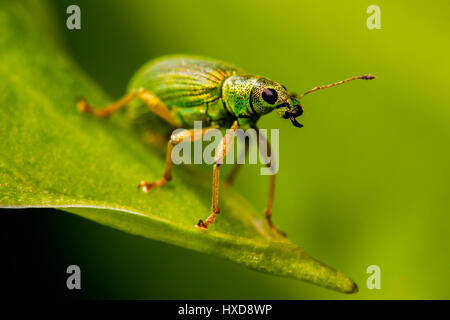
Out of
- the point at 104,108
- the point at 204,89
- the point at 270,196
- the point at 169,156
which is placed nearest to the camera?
the point at 169,156

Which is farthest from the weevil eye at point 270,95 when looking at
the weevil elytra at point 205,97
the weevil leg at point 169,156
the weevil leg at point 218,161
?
the weevil leg at point 169,156

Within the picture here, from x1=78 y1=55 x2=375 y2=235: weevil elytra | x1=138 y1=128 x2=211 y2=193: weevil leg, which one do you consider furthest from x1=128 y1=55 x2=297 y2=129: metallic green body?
x1=138 y1=128 x2=211 y2=193: weevil leg

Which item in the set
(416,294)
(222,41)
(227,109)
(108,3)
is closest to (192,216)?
(227,109)

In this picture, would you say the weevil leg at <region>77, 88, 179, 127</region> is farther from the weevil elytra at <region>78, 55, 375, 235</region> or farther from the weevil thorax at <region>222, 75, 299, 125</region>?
the weevil thorax at <region>222, 75, 299, 125</region>

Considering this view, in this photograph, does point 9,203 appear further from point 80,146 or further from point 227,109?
point 227,109

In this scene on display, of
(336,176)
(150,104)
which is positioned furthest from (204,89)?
(336,176)

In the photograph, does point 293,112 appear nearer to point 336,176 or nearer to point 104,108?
point 336,176

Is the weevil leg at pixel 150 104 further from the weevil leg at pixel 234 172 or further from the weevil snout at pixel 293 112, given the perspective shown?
the weevil snout at pixel 293 112
